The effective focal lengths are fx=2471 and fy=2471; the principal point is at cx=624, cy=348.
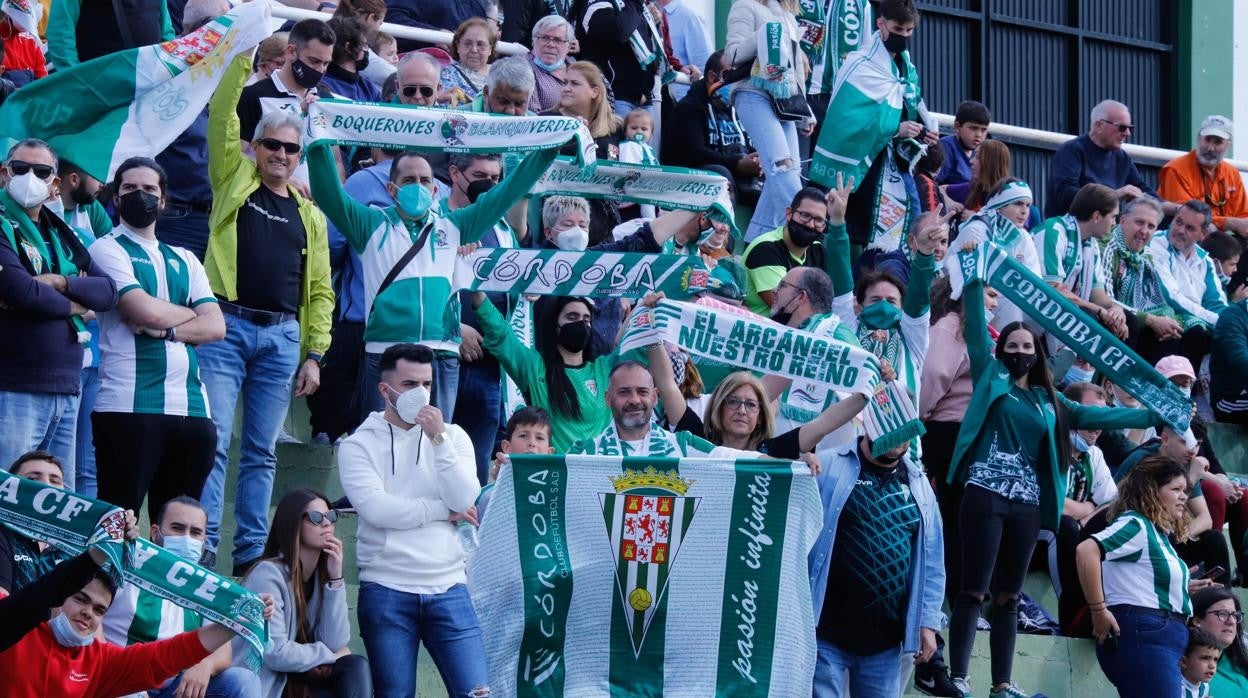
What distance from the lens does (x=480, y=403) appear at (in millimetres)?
11484

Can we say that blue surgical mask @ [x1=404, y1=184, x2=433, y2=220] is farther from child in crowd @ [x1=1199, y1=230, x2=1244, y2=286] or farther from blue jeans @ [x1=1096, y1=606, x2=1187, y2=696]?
child in crowd @ [x1=1199, y1=230, x2=1244, y2=286]

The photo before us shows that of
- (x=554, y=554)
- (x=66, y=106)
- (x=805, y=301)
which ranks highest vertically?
(x=66, y=106)

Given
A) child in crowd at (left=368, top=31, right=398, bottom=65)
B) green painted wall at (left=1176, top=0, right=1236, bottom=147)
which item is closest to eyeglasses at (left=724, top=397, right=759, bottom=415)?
child in crowd at (left=368, top=31, right=398, bottom=65)

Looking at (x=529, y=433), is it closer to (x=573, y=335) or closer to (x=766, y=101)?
(x=573, y=335)

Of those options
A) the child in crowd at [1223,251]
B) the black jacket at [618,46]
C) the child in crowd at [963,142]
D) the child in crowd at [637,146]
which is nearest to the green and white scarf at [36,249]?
the child in crowd at [637,146]

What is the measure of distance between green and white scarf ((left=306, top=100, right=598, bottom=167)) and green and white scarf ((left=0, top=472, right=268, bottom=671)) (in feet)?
10.8

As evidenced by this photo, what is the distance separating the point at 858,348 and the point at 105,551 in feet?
11.8

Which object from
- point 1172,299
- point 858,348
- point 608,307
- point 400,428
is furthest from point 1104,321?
point 400,428

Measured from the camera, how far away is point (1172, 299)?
15688mm

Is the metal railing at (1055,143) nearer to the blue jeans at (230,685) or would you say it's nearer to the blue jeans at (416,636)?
the blue jeans at (416,636)

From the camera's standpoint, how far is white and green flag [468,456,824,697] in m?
8.86

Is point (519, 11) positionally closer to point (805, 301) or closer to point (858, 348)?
point (805, 301)

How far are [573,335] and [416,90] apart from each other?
1.93 meters

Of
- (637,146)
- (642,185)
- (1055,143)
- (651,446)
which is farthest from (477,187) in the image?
(1055,143)
